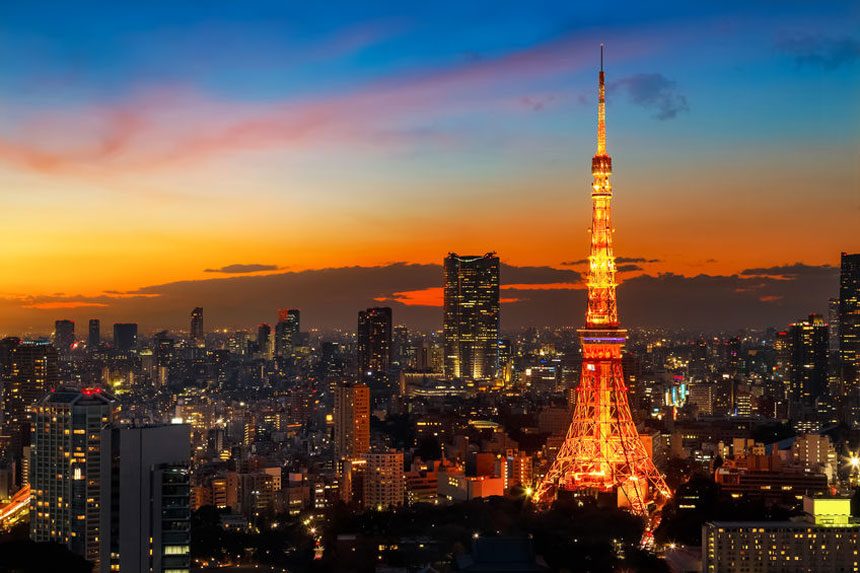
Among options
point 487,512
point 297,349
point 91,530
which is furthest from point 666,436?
point 297,349

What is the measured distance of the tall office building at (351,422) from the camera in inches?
1135

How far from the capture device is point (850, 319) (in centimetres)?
3478

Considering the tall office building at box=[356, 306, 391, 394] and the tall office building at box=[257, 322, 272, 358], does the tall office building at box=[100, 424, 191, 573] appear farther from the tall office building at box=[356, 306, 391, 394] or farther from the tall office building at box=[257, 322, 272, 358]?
the tall office building at box=[257, 322, 272, 358]

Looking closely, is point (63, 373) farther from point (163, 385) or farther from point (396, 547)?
point (396, 547)

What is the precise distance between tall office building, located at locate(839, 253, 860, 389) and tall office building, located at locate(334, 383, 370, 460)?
1289 cm

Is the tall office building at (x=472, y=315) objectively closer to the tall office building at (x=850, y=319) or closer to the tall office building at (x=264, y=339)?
the tall office building at (x=264, y=339)

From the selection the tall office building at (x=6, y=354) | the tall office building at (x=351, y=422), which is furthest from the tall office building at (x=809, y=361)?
the tall office building at (x=6, y=354)

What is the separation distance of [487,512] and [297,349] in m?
37.1

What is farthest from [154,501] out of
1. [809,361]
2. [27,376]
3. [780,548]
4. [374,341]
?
[374,341]

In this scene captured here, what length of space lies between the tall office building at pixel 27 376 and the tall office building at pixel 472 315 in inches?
789

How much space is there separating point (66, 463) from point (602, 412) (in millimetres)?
8705

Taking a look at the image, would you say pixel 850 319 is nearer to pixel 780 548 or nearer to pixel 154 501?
Answer: pixel 780 548

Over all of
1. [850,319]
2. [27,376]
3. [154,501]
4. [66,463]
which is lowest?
[66,463]

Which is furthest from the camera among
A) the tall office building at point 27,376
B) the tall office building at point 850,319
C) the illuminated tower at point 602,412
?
the tall office building at point 850,319
